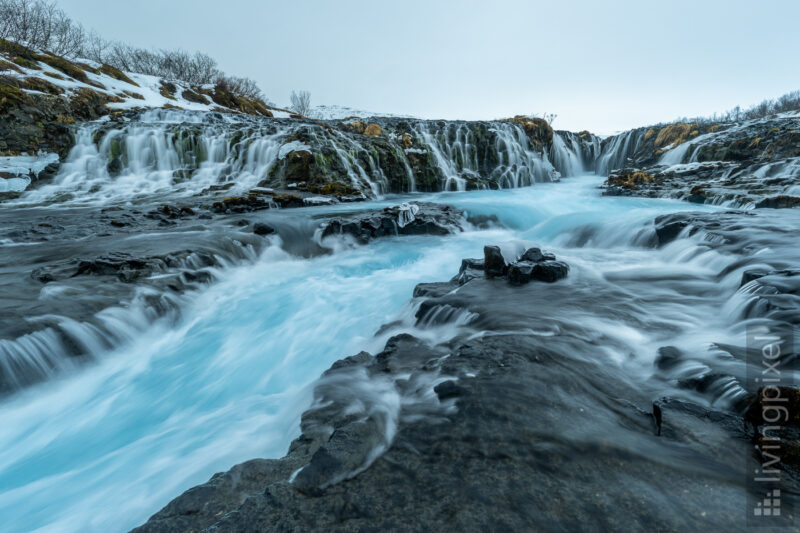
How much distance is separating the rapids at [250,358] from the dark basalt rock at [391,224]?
6.30 feet

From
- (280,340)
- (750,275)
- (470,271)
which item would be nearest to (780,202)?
(750,275)

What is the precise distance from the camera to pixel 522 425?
2014 millimetres

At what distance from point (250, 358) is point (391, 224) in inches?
240

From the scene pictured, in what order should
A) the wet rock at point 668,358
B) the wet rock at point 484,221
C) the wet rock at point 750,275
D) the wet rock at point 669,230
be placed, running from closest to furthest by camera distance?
the wet rock at point 668,358
the wet rock at point 750,275
the wet rock at point 669,230
the wet rock at point 484,221

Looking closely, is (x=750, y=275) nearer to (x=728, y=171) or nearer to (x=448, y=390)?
(x=448, y=390)

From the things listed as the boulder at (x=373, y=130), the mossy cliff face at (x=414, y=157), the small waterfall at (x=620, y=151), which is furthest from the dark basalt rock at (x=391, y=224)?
the small waterfall at (x=620, y=151)

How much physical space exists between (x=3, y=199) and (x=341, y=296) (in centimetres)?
1423

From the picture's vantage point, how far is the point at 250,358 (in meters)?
4.44

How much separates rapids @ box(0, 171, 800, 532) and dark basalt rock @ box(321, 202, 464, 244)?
1919 mm

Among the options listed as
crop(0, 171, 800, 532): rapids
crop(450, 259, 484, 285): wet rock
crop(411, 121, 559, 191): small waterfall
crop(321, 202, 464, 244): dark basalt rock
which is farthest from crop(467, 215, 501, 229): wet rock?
crop(411, 121, 559, 191): small waterfall

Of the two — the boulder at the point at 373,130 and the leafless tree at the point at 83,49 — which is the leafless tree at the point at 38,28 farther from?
the boulder at the point at 373,130

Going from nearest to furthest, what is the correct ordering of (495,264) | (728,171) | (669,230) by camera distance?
(495,264) → (669,230) → (728,171)

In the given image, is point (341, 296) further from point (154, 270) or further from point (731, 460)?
point (731, 460)

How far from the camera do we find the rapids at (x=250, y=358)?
2523 mm
